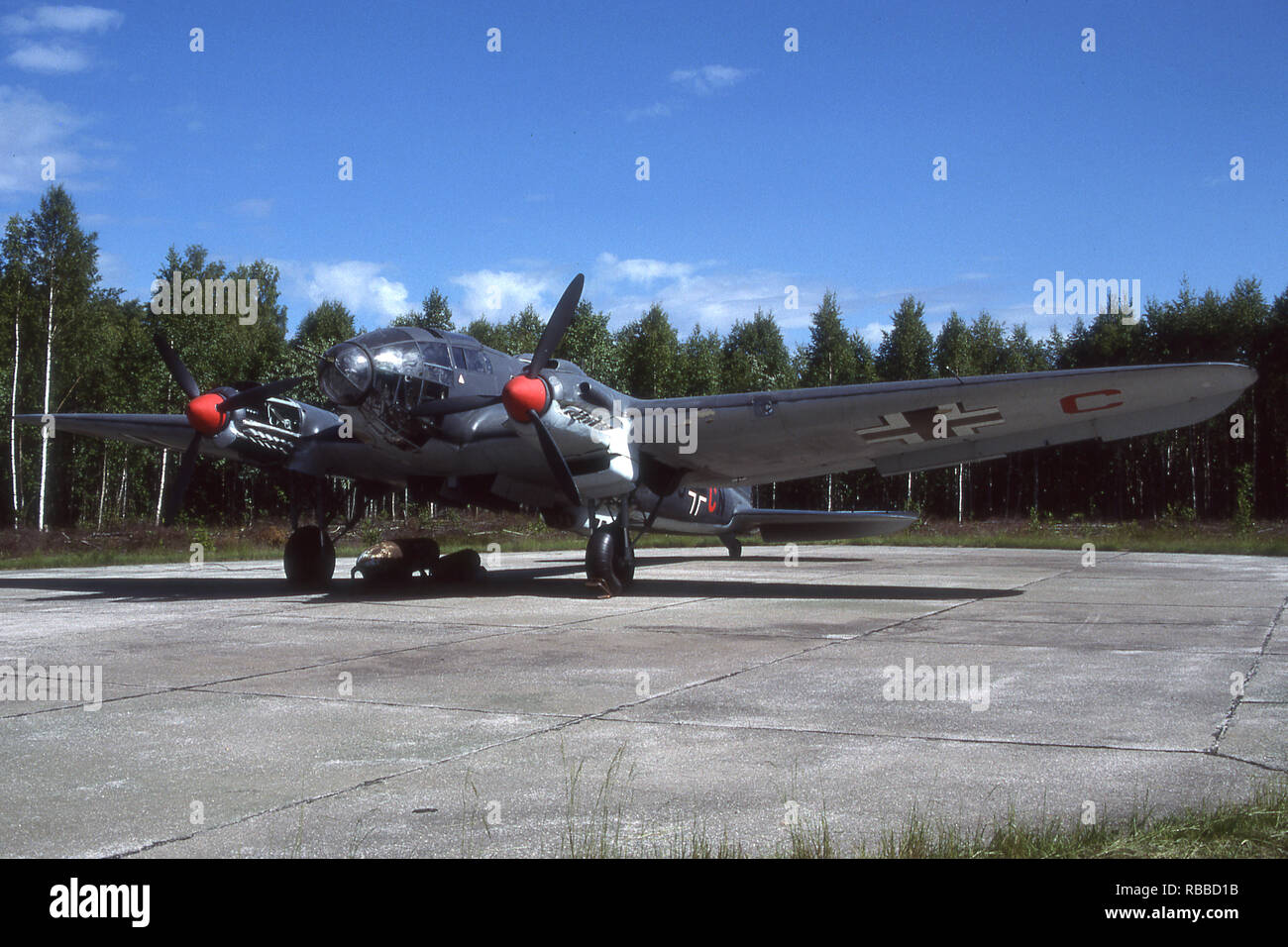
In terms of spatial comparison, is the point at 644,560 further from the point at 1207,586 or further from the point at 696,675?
the point at 696,675

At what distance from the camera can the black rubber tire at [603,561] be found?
1586cm

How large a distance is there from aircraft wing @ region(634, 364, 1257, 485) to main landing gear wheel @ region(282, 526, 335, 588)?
5.84 metres

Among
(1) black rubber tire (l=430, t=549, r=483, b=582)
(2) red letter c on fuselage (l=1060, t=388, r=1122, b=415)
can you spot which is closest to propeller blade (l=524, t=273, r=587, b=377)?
(1) black rubber tire (l=430, t=549, r=483, b=582)

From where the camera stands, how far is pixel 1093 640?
34.9ft

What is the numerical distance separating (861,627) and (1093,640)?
253cm

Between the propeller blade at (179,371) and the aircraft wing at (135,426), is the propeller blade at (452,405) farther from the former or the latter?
the aircraft wing at (135,426)

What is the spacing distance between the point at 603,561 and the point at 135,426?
938 centimetres

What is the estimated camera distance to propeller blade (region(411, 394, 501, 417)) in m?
14.4

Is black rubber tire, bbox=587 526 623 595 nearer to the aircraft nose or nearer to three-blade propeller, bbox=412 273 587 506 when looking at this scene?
three-blade propeller, bbox=412 273 587 506

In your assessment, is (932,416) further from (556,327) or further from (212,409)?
(212,409)

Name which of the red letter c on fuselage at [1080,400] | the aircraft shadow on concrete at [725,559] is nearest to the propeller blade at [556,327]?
the red letter c on fuselage at [1080,400]

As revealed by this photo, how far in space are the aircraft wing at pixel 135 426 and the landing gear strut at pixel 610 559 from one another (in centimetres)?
784

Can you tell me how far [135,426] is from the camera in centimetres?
1844
